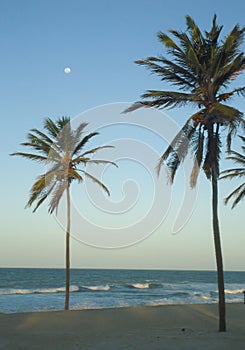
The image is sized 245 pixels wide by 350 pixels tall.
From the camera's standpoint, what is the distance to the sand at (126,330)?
30.4 ft

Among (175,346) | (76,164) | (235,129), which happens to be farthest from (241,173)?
(175,346)

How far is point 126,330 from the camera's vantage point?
37.5 ft

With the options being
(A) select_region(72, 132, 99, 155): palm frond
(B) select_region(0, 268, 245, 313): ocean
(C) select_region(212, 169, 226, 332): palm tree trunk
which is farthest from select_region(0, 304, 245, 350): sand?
(B) select_region(0, 268, 245, 313): ocean

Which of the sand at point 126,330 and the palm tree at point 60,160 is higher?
the palm tree at point 60,160

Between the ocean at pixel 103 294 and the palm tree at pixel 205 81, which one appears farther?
the ocean at pixel 103 294

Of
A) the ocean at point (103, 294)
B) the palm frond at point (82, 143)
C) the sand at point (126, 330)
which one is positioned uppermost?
the palm frond at point (82, 143)

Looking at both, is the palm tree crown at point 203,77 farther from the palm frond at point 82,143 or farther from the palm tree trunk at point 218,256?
the palm frond at point 82,143

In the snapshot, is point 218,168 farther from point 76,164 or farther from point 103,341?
point 76,164

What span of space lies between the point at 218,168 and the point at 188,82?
280 cm

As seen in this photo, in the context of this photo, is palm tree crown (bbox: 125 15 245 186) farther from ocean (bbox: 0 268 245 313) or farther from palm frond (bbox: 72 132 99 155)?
ocean (bbox: 0 268 245 313)

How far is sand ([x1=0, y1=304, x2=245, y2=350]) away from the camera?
9.27 metres

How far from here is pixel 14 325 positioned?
1220cm

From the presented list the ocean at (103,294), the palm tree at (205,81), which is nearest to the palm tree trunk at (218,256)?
the palm tree at (205,81)

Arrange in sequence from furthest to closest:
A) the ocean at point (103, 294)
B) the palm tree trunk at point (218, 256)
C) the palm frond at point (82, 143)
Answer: the ocean at point (103, 294), the palm frond at point (82, 143), the palm tree trunk at point (218, 256)
